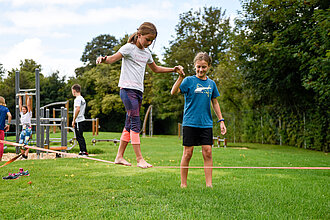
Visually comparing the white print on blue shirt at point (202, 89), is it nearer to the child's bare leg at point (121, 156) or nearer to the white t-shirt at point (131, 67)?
the white t-shirt at point (131, 67)

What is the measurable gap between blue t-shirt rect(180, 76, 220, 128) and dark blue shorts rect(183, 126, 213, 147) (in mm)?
75

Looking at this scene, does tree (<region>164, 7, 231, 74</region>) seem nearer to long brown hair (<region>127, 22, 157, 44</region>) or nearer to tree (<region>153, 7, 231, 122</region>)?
tree (<region>153, 7, 231, 122</region>)

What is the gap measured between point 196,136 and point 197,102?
0.48 meters

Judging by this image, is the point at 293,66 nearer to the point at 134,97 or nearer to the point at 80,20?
the point at 80,20

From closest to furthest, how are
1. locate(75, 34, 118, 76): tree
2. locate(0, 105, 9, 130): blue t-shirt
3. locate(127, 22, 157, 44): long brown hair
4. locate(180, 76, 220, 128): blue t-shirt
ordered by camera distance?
locate(127, 22, 157, 44): long brown hair → locate(180, 76, 220, 128): blue t-shirt → locate(0, 105, 9, 130): blue t-shirt → locate(75, 34, 118, 76): tree

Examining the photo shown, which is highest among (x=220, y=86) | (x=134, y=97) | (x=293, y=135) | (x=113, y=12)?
(x=113, y=12)

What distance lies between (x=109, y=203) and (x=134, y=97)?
4.25 feet

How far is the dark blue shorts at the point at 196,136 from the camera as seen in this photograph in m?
4.22

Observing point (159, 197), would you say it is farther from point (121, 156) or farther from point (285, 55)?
point (285, 55)

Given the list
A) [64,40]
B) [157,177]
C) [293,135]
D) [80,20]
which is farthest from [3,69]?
[157,177]

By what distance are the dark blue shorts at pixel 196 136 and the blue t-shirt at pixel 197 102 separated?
75 millimetres

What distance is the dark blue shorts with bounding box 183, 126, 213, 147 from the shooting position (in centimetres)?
422

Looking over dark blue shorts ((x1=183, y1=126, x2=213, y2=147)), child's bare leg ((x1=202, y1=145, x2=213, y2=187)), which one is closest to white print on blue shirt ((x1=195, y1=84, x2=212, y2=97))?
dark blue shorts ((x1=183, y1=126, x2=213, y2=147))

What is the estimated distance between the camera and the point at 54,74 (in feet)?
127
